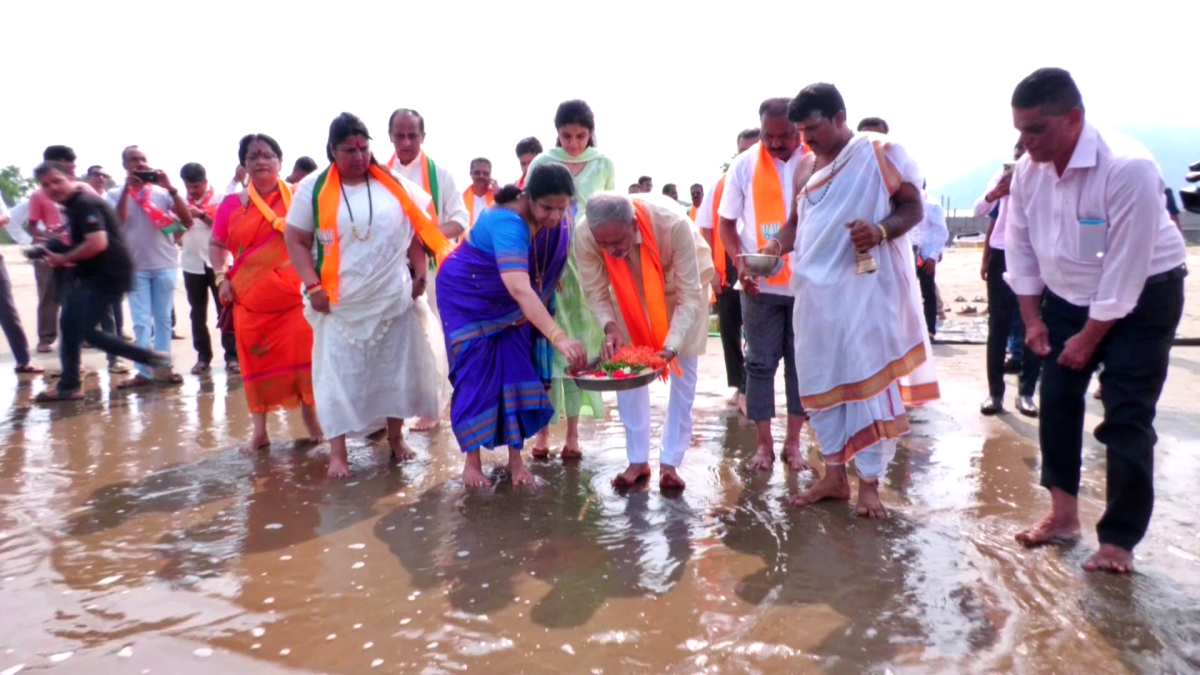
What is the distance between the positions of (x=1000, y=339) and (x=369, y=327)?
406cm

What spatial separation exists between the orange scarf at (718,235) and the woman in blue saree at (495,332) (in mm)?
1073

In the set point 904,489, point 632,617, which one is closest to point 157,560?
point 632,617

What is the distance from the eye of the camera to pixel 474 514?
4.25 metres

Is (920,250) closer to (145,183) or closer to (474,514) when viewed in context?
(474,514)

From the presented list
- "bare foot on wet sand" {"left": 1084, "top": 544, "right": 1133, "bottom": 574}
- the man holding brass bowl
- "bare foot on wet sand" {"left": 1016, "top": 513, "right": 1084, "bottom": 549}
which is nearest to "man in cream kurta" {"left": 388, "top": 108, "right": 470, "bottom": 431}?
the man holding brass bowl

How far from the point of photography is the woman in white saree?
4.86 metres

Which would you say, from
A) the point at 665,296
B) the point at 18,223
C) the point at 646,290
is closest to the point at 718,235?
the point at 665,296

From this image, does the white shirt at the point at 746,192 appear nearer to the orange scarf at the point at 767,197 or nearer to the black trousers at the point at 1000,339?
the orange scarf at the point at 767,197

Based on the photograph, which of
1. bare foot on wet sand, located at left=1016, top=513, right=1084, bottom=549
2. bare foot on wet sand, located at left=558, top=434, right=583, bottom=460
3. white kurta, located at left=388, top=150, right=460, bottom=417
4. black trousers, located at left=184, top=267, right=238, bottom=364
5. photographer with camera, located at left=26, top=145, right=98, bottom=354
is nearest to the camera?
bare foot on wet sand, located at left=1016, top=513, right=1084, bottom=549

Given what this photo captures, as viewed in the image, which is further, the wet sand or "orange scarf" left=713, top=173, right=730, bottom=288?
"orange scarf" left=713, top=173, right=730, bottom=288

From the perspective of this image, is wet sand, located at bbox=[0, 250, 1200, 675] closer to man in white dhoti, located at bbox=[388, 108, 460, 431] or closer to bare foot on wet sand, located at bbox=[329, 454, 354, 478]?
bare foot on wet sand, located at bbox=[329, 454, 354, 478]

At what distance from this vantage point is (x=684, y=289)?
14.6 feet

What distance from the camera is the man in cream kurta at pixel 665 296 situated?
432 centimetres

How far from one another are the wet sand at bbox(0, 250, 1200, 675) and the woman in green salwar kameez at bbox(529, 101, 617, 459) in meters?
0.27
